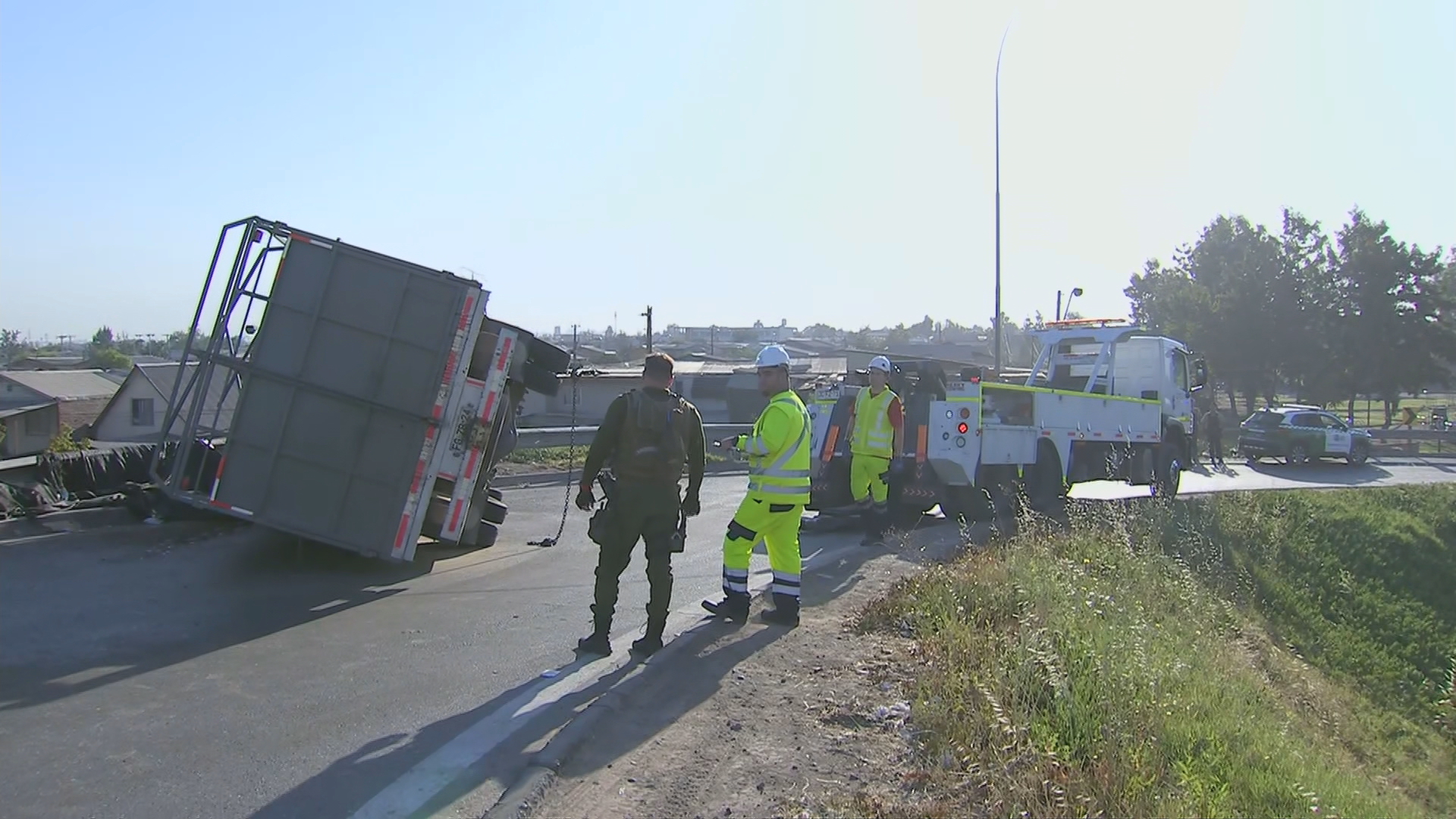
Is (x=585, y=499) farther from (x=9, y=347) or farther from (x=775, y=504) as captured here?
(x=9, y=347)

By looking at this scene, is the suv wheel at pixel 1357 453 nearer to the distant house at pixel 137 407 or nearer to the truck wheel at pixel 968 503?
the truck wheel at pixel 968 503

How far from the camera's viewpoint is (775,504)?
6875 mm

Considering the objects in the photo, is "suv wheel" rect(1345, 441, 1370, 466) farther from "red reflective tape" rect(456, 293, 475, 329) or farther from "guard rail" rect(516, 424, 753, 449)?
"red reflective tape" rect(456, 293, 475, 329)

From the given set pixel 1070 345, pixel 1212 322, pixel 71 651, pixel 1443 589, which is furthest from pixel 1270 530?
pixel 1212 322

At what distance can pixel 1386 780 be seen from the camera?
9516mm

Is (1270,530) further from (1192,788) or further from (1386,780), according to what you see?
(1192,788)

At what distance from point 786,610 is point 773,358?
63.1 inches

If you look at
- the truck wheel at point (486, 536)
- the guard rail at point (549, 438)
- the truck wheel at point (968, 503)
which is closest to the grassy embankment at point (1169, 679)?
the truck wheel at point (968, 503)

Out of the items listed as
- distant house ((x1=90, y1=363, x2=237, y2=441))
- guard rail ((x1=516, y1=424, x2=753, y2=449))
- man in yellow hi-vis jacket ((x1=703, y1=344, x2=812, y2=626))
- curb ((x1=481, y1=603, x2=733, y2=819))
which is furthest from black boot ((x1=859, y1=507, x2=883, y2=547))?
distant house ((x1=90, y1=363, x2=237, y2=441))

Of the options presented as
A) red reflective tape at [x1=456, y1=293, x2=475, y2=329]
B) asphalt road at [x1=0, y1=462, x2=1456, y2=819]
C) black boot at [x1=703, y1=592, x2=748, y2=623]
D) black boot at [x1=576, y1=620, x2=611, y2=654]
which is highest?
red reflective tape at [x1=456, y1=293, x2=475, y2=329]

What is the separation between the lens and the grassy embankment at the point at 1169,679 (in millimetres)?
4445

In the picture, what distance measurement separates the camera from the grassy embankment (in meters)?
4.45

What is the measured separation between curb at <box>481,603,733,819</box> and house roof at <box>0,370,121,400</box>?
30897 mm

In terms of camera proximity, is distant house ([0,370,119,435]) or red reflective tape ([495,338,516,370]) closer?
red reflective tape ([495,338,516,370])
